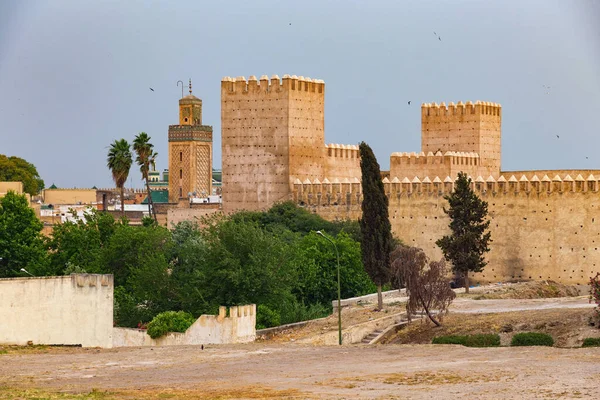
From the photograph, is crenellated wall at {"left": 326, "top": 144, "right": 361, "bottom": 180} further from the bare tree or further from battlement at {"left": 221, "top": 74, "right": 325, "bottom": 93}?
the bare tree

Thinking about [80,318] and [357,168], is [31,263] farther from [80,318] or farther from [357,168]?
[80,318]

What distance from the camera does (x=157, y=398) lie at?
1095 inches

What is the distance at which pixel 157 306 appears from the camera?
4938cm

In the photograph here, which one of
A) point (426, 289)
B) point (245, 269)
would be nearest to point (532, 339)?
point (426, 289)

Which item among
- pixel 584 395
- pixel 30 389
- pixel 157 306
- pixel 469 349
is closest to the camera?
pixel 584 395

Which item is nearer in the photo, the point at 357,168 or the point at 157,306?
the point at 157,306

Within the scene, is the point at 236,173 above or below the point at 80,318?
above

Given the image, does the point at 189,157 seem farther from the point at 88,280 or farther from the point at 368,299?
the point at 88,280

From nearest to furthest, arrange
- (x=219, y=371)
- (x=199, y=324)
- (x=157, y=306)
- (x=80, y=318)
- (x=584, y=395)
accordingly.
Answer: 1. (x=584, y=395)
2. (x=219, y=371)
3. (x=80, y=318)
4. (x=199, y=324)
5. (x=157, y=306)

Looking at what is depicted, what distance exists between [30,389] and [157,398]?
2.65 metres

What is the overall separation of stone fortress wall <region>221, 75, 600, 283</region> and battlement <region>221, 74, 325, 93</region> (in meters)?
0.04

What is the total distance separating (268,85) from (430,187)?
7799 mm

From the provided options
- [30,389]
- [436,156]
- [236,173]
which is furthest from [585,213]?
[30,389]

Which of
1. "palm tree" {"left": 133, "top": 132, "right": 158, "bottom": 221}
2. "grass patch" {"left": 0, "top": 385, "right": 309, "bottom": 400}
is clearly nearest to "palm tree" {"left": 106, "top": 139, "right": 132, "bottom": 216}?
"palm tree" {"left": 133, "top": 132, "right": 158, "bottom": 221}
